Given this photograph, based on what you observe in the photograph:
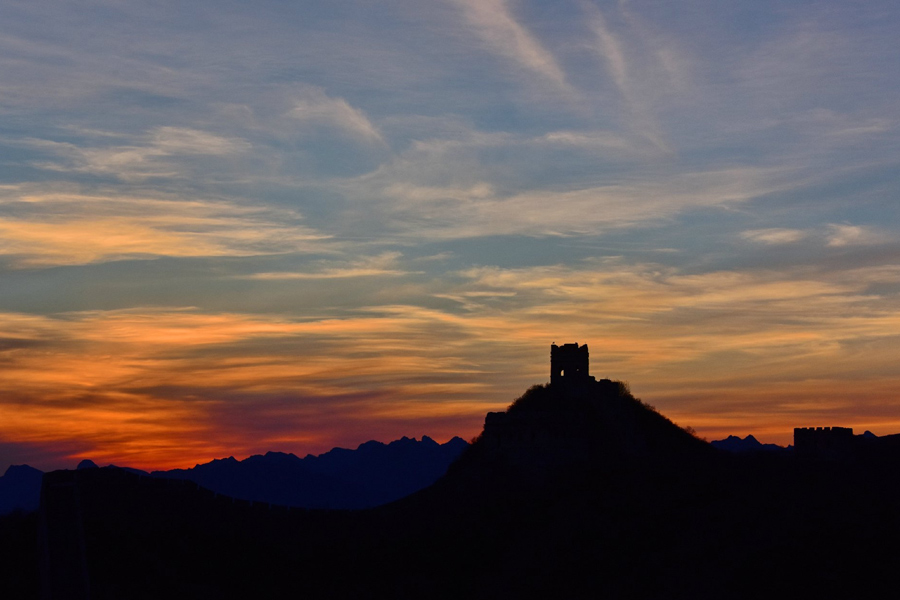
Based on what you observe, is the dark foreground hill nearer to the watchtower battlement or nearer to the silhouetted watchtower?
the watchtower battlement

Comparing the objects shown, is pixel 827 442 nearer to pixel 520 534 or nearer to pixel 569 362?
pixel 569 362

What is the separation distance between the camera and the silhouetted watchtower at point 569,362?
230 ft

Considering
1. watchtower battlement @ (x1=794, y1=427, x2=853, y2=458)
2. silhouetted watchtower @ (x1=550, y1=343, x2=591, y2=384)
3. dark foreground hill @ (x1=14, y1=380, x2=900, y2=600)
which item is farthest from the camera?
silhouetted watchtower @ (x1=550, y1=343, x2=591, y2=384)

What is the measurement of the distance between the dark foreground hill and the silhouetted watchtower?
1284 cm

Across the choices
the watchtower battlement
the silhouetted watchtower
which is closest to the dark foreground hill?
the watchtower battlement

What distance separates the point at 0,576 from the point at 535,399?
1442 inches

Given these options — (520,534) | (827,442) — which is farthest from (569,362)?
(520,534)

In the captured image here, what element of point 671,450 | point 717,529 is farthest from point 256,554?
point 671,450

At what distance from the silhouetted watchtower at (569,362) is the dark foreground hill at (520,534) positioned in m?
12.8

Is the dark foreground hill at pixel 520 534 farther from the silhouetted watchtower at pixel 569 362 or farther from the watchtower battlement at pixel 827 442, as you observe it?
the silhouetted watchtower at pixel 569 362

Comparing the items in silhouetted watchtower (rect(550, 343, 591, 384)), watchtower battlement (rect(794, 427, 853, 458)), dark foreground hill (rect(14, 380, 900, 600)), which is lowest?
dark foreground hill (rect(14, 380, 900, 600))

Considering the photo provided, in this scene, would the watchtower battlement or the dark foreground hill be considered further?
the watchtower battlement

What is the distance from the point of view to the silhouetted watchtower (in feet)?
230

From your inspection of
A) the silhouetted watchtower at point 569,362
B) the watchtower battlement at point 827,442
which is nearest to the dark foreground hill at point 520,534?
the watchtower battlement at point 827,442
